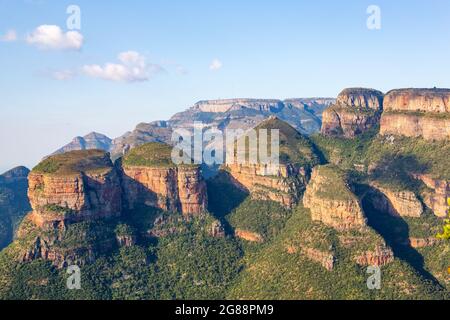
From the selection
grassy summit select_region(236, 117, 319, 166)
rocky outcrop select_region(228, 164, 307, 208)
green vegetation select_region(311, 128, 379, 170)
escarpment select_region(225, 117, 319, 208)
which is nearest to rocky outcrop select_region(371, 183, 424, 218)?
rocky outcrop select_region(228, 164, 307, 208)

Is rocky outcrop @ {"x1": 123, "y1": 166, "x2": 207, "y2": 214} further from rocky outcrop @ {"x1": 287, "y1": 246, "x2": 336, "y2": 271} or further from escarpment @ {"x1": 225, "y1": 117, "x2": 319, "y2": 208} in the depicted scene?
rocky outcrop @ {"x1": 287, "y1": 246, "x2": 336, "y2": 271}

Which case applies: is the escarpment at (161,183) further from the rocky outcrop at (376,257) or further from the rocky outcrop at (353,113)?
the rocky outcrop at (353,113)

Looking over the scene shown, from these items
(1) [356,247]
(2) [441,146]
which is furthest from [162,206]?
(2) [441,146]

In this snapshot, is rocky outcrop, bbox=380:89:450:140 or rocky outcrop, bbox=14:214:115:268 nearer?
rocky outcrop, bbox=14:214:115:268

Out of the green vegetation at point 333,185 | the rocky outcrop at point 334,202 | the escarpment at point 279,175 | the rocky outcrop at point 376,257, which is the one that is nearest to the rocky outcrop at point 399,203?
the green vegetation at point 333,185

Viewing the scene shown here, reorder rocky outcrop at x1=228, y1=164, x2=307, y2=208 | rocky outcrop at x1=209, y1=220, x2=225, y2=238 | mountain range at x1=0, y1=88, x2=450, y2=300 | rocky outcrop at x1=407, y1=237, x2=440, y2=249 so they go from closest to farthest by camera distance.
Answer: mountain range at x1=0, y1=88, x2=450, y2=300
rocky outcrop at x1=407, y1=237, x2=440, y2=249
rocky outcrop at x1=209, y1=220, x2=225, y2=238
rocky outcrop at x1=228, y1=164, x2=307, y2=208

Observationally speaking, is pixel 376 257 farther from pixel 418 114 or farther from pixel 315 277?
pixel 418 114
